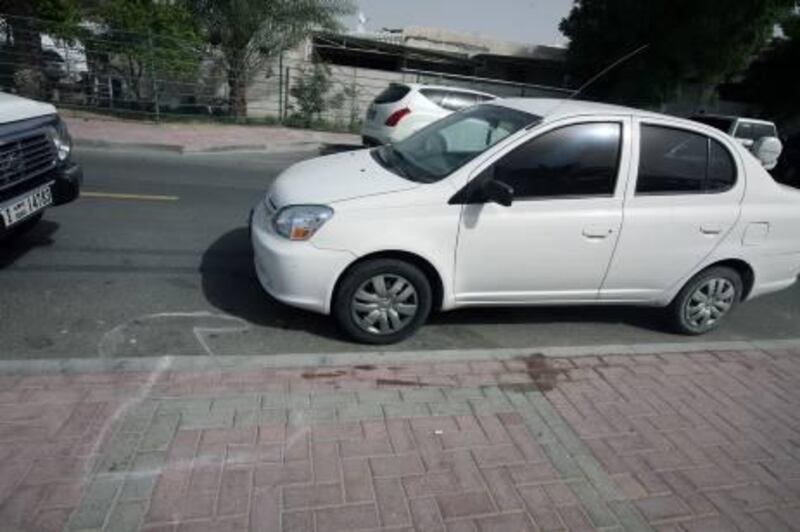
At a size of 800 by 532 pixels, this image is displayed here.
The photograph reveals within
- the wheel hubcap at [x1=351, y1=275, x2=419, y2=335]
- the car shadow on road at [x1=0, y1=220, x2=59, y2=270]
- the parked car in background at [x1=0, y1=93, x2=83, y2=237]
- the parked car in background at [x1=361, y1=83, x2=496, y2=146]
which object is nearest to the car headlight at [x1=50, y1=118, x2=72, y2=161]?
the parked car in background at [x1=0, y1=93, x2=83, y2=237]

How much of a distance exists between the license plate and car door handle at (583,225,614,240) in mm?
3980

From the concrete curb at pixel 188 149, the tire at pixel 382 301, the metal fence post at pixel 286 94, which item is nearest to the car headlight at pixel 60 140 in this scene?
the tire at pixel 382 301

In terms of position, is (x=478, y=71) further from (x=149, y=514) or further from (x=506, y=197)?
(x=149, y=514)

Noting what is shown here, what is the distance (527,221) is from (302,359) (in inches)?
69.2

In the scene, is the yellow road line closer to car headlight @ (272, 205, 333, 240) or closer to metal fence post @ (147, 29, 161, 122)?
car headlight @ (272, 205, 333, 240)

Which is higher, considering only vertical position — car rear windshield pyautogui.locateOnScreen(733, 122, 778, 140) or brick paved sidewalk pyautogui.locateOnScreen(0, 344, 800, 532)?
car rear windshield pyautogui.locateOnScreen(733, 122, 778, 140)

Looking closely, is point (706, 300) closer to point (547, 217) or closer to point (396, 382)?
point (547, 217)

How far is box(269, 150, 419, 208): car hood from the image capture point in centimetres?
402

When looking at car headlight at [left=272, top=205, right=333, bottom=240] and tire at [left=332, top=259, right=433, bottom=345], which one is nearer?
car headlight at [left=272, top=205, right=333, bottom=240]

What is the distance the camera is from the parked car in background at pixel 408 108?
38.3ft

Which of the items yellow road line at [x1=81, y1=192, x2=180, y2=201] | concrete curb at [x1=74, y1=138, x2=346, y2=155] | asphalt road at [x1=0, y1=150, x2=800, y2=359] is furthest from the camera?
concrete curb at [x1=74, y1=138, x2=346, y2=155]

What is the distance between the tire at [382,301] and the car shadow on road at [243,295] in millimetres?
246

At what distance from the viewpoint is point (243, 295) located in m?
4.84

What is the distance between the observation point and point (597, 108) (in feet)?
14.8
